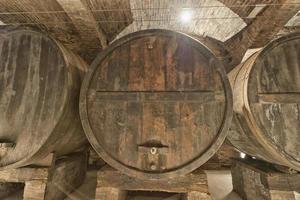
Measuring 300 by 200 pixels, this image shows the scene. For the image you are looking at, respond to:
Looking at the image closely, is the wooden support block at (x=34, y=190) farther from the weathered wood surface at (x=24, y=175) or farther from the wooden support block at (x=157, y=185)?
the wooden support block at (x=157, y=185)

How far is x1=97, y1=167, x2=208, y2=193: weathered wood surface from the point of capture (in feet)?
5.39

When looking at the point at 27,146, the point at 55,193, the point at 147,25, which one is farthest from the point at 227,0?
the point at 55,193

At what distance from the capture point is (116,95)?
164 centimetres

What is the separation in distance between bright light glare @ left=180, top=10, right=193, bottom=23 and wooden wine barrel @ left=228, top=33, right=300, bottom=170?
1744mm

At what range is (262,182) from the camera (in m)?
1.86

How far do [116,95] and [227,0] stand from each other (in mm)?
2305

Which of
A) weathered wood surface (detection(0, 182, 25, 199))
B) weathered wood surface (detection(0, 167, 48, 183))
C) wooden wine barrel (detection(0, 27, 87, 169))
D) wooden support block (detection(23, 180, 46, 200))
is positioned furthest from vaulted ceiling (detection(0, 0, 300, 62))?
weathered wood surface (detection(0, 182, 25, 199))

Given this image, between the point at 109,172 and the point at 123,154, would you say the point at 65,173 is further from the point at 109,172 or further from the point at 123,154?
the point at 123,154

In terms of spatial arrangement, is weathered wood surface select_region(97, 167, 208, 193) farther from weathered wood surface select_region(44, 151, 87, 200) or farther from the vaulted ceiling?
the vaulted ceiling

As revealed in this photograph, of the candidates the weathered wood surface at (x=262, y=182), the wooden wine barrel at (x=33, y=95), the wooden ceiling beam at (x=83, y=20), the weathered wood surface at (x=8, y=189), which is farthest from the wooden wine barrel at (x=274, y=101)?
the weathered wood surface at (x=8, y=189)

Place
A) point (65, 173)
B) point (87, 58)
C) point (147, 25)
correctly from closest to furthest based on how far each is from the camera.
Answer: point (65, 173), point (87, 58), point (147, 25)

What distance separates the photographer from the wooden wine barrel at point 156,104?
151 centimetres

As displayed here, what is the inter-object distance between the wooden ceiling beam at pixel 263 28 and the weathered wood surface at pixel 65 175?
316 centimetres

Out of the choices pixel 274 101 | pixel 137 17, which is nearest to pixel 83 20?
pixel 137 17
